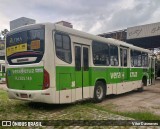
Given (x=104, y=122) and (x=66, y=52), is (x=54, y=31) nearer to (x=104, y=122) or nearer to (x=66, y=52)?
(x=66, y=52)

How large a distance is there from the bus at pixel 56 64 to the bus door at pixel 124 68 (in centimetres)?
159

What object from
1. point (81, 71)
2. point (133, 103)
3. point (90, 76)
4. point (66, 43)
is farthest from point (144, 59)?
point (66, 43)

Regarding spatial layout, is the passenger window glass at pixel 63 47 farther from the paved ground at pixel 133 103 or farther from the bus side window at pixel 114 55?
the bus side window at pixel 114 55

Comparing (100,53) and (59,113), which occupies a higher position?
(100,53)

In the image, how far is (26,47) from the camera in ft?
28.2

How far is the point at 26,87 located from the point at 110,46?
5.00 metres

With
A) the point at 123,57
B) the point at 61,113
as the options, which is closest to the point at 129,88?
the point at 123,57

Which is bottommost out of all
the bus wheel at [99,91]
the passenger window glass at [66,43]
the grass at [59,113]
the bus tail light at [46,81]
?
the grass at [59,113]

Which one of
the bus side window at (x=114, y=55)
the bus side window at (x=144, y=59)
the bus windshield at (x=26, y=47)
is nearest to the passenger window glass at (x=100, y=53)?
the bus side window at (x=114, y=55)

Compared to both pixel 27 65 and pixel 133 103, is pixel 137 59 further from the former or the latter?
pixel 27 65

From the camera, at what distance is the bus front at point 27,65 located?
8.05 m

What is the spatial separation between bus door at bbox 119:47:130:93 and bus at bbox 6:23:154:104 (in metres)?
1.59

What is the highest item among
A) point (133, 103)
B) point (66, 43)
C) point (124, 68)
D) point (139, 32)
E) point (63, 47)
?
point (139, 32)

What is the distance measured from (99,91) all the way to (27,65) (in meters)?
3.84
